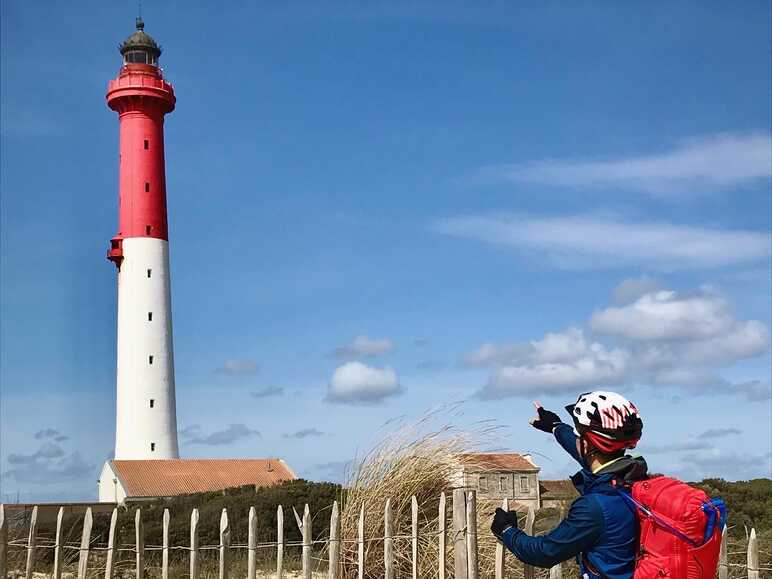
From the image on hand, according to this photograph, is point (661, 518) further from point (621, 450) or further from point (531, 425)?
point (531, 425)

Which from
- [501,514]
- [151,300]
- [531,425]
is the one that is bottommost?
[501,514]

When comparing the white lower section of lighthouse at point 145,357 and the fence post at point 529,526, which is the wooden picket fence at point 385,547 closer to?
the fence post at point 529,526

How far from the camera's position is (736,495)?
17922 millimetres

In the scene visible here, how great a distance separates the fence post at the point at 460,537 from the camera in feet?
23.5

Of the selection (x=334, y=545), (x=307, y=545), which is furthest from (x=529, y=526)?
(x=307, y=545)

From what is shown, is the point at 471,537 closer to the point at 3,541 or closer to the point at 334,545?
the point at 334,545

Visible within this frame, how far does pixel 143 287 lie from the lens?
31.5m

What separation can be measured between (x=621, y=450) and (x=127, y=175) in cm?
2917

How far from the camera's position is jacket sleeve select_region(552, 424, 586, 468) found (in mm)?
4778

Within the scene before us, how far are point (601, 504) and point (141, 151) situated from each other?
2941cm

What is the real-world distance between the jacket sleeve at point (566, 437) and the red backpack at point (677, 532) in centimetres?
79

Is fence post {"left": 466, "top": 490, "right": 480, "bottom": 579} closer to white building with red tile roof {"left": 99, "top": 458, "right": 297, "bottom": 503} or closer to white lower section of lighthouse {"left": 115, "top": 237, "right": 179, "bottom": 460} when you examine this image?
white building with red tile roof {"left": 99, "top": 458, "right": 297, "bottom": 503}

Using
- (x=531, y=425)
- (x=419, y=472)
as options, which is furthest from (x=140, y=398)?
(x=531, y=425)

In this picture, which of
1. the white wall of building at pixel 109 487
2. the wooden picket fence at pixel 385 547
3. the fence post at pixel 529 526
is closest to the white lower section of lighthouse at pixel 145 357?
the white wall of building at pixel 109 487
